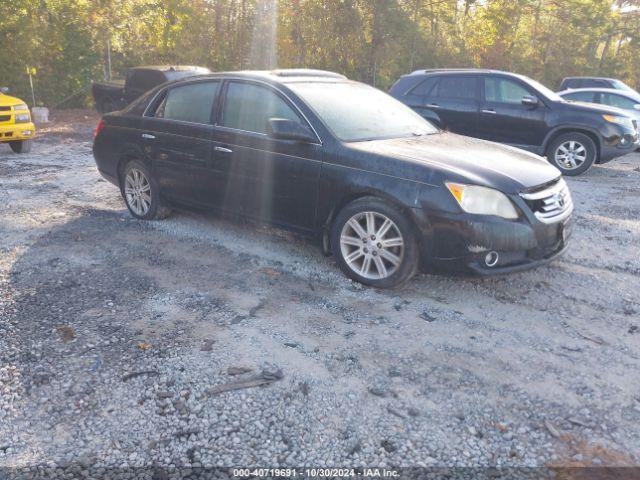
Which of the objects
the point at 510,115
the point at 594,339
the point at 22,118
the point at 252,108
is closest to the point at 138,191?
the point at 252,108

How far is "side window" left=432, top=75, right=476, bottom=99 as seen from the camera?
396 inches

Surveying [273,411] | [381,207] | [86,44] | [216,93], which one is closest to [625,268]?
[381,207]

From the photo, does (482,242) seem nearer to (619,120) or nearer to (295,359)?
(295,359)

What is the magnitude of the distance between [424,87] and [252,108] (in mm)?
5835

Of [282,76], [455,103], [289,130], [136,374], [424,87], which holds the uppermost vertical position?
[424,87]

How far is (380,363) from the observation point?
355cm

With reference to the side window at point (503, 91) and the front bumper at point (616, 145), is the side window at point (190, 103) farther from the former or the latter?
the front bumper at point (616, 145)

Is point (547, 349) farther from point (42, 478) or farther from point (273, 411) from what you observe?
point (42, 478)

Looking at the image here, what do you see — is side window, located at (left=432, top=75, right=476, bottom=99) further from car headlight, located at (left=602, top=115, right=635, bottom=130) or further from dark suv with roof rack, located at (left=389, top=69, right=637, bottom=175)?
car headlight, located at (left=602, top=115, right=635, bottom=130)

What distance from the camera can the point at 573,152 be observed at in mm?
9742

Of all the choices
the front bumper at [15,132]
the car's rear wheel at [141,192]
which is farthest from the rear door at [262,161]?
the front bumper at [15,132]

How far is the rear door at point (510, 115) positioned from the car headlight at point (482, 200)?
5.98 m

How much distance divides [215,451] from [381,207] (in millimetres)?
2370

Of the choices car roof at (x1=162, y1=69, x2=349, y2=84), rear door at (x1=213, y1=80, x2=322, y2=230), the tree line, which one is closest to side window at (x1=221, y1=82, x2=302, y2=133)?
rear door at (x1=213, y1=80, x2=322, y2=230)
